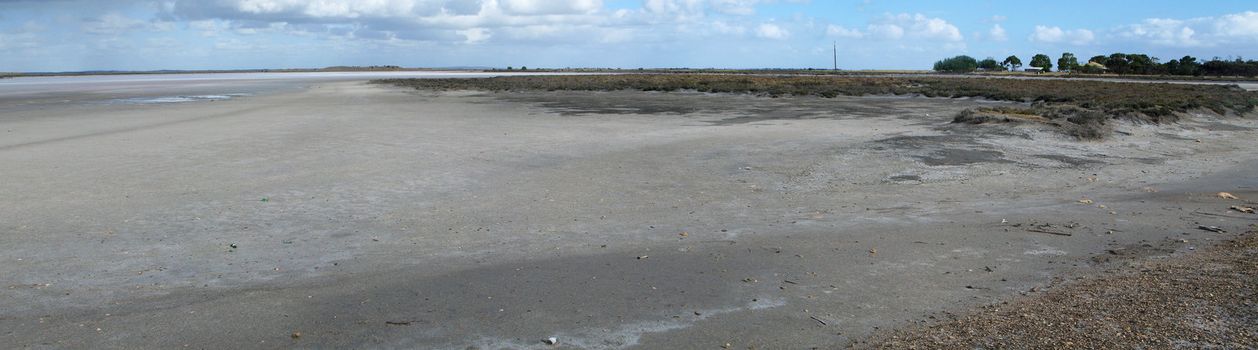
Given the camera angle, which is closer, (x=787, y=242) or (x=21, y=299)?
(x=21, y=299)

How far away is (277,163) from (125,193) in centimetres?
345

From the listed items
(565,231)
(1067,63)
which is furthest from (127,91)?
(1067,63)

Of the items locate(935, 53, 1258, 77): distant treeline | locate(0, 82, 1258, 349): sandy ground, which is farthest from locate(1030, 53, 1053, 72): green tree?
locate(0, 82, 1258, 349): sandy ground

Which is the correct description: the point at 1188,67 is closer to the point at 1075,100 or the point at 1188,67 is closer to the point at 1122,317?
the point at 1075,100

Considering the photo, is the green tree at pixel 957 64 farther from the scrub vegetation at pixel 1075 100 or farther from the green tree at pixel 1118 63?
the scrub vegetation at pixel 1075 100

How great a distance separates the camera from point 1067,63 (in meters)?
108

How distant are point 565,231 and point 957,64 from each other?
130608 millimetres

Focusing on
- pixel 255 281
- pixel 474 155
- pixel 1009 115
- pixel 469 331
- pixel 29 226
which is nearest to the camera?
pixel 469 331

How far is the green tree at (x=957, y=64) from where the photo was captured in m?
128

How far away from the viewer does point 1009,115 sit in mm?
22562

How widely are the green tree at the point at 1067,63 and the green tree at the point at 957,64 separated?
1686cm

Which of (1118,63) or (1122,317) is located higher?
(1118,63)

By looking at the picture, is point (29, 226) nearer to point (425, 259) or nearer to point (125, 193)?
point (125, 193)

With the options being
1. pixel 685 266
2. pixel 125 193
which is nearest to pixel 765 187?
pixel 685 266
